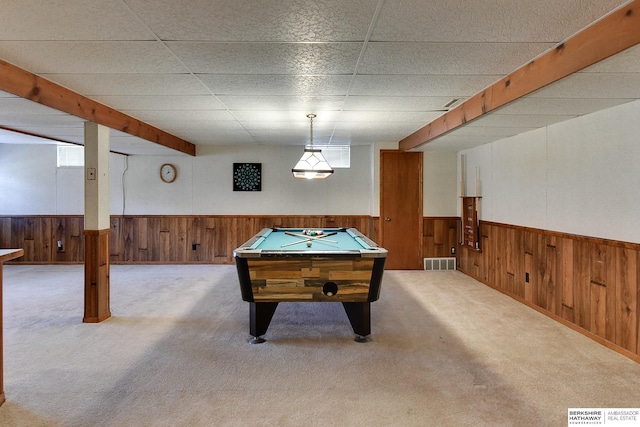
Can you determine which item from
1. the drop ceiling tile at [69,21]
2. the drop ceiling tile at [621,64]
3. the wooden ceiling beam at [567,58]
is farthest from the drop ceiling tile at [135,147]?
the drop ceiling tile at [621,64]

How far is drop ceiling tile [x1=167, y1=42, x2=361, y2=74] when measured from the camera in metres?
2.20

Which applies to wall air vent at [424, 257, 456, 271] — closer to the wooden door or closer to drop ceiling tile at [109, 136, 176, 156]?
the wooden door

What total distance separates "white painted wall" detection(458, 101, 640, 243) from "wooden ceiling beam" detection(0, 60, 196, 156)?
4.51 meters

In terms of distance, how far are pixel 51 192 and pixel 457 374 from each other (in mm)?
7135

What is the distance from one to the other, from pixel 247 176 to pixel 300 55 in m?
4.65

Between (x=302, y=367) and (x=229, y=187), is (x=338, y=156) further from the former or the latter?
(x=302, y=367)

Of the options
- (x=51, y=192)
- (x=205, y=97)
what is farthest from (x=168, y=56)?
(x=51, y=192)

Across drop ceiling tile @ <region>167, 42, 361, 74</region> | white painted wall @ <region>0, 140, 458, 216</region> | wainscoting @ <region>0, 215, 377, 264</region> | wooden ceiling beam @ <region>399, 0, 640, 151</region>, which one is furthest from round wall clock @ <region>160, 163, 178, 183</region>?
wooden ceiling beam @ <region>399, 0, 640, 151</region>

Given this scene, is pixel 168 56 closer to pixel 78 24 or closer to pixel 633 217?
pixel 78 24

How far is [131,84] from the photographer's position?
296cm

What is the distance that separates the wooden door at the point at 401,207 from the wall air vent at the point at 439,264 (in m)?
0.13

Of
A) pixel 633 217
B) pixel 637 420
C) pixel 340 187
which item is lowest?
pixel 637 420

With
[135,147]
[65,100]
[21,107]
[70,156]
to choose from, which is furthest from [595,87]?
[70,156]

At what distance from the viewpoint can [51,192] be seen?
6.66 meters
